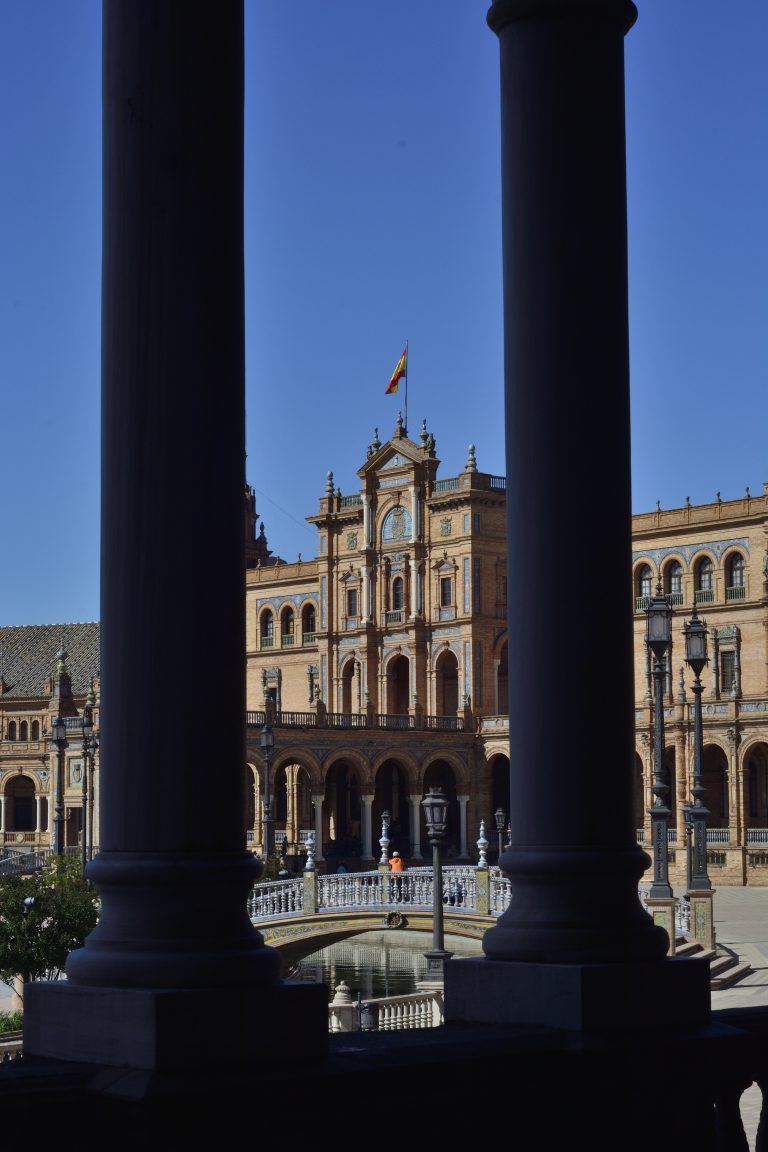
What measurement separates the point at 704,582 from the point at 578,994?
188 ft

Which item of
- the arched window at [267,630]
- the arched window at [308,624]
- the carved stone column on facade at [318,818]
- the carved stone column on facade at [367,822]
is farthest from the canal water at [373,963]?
the arched window at [267,630]

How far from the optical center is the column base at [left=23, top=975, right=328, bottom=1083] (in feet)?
14.8

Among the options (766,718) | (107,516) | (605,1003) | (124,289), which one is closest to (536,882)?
(605,1003)

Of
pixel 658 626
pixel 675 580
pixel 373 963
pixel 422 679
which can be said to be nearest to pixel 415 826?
pixel 422 679

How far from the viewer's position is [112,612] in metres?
4.86

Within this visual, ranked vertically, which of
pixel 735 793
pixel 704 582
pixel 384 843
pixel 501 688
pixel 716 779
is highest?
pixel 704 582

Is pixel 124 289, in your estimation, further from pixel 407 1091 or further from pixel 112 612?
pixel 407 1091

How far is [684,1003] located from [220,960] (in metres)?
1.66

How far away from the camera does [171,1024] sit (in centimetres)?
452

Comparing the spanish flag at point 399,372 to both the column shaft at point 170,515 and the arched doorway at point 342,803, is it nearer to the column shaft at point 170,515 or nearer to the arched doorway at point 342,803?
the arched doorway at point 342,803

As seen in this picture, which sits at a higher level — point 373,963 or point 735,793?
point 735,793

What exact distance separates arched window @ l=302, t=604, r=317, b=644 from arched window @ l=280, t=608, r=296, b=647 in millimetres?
654

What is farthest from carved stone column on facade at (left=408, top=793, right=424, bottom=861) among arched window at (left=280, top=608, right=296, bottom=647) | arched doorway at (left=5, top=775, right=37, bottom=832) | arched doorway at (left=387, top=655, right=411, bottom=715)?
arched doorway at (left=5, top=775, right=37, bottom=832)

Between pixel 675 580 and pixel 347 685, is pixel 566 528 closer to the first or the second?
pixel 675 580
